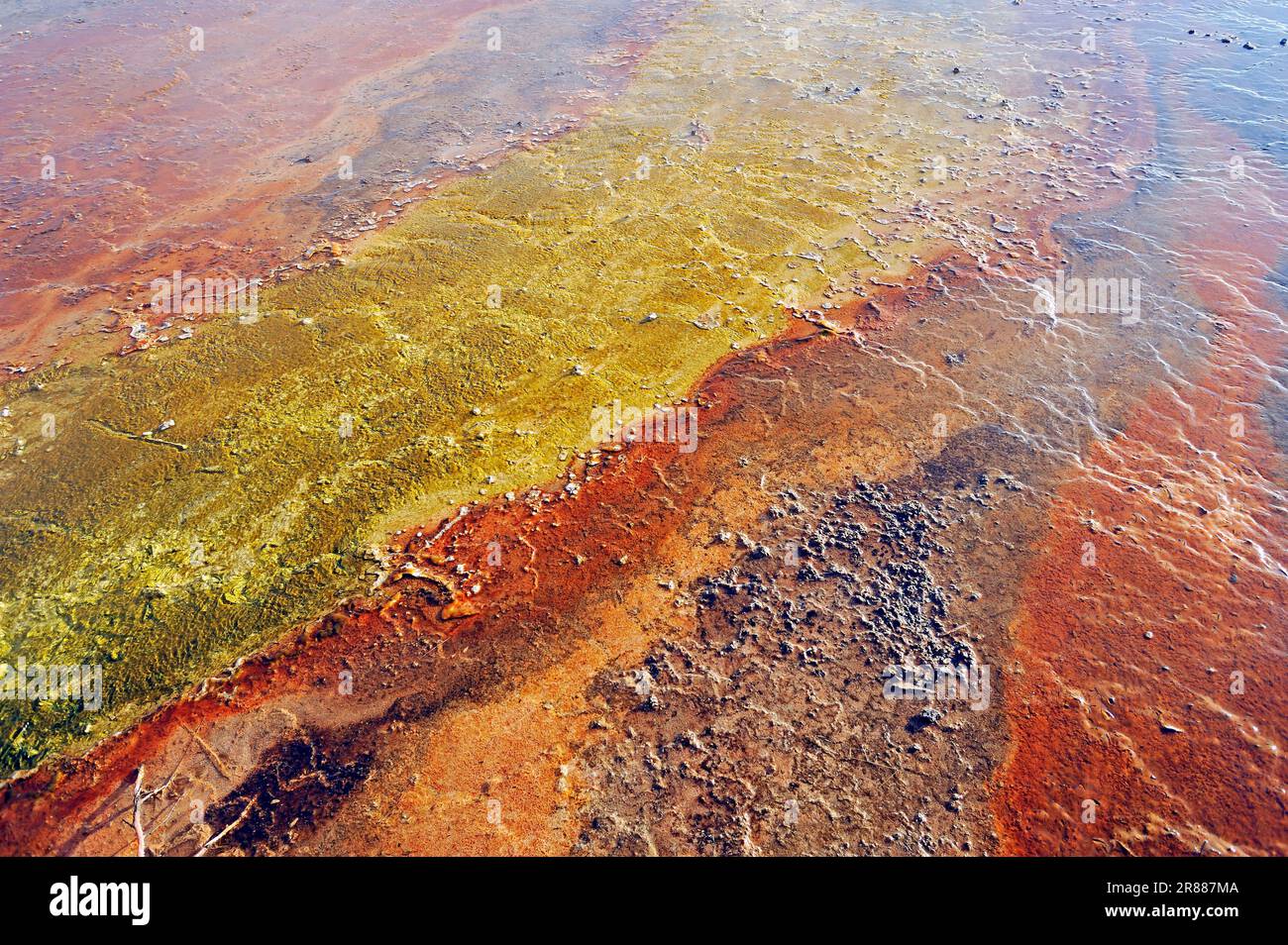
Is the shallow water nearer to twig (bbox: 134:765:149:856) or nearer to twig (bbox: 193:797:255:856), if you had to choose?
twig (bbox: 193:797:255:856)

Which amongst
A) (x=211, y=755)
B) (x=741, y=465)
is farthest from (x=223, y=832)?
(x=741, y=465)

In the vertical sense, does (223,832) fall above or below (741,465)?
below

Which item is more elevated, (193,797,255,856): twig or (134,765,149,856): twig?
(193,797,255,856): twig

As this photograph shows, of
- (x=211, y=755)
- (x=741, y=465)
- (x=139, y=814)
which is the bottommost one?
(x=139, y=814)

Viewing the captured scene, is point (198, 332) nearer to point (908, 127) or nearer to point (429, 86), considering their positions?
point (429, 86)

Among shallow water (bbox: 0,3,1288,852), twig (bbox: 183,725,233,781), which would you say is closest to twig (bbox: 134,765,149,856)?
shallow water (bbox: 0,3,1288,852)

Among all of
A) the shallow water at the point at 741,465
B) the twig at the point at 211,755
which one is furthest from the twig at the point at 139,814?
the twig at the point at 211,755

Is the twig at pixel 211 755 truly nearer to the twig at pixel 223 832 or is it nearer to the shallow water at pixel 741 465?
the shallow water at pixel 741 465

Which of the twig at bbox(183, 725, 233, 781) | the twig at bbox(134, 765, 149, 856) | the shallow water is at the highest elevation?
the shallow water

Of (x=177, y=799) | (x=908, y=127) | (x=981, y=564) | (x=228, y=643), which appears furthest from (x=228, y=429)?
(x=908, y=127)

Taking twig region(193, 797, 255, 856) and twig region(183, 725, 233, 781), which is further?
twig region(183, 725, 233, 781)

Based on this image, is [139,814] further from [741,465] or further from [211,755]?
[741,465]
